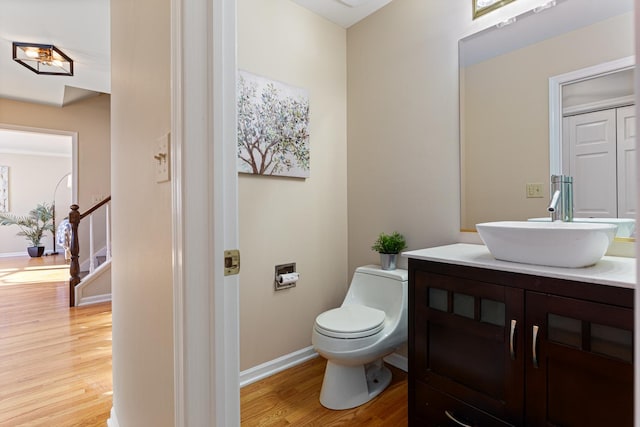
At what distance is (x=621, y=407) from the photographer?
94 centimetres

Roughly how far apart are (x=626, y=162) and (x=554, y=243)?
1.77 ft

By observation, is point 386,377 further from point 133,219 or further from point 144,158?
point 144,158

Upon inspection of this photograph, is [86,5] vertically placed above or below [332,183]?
above

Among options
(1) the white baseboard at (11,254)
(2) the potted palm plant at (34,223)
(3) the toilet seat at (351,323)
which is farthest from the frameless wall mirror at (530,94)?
(1) the white baseboard at (11,254)

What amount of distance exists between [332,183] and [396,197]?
0.50 metres

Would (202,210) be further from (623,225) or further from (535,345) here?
(623,225)

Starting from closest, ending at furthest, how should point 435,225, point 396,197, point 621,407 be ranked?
1. point 621,407
2. point 435,225
3. point 396,197

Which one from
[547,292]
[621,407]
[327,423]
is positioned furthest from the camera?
[327,423]

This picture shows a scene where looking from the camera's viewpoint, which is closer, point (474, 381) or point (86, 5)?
point (474, 381)

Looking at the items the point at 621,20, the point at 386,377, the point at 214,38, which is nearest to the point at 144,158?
the point at 214,38

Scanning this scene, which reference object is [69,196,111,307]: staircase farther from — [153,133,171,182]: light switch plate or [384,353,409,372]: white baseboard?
[153,133,171,182]: light switch plate

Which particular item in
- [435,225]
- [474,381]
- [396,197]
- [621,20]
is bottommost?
[474,381]

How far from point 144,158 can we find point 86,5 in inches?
79.0

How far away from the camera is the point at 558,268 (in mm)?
1094
